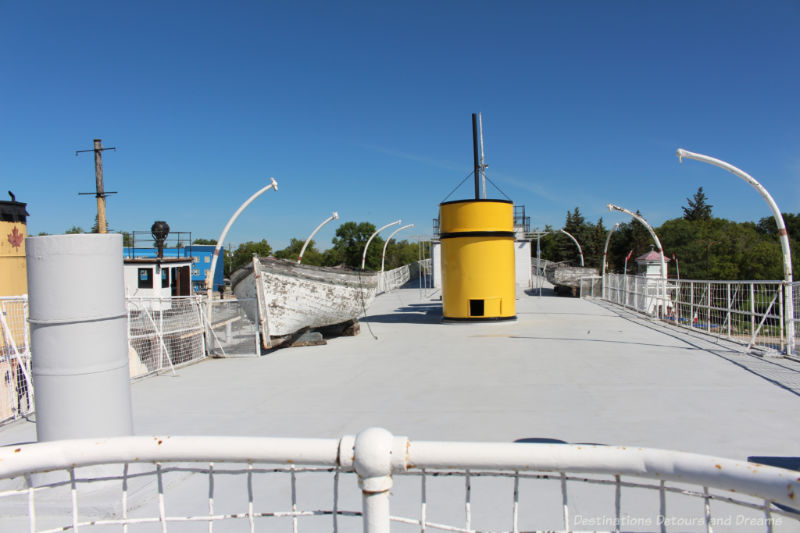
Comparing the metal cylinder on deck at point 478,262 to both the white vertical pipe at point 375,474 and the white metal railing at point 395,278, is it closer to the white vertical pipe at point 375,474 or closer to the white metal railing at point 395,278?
the white metal railing at point 395,278

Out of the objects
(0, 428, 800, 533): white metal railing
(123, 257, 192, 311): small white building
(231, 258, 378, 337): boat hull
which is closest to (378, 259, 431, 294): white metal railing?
(123, 257, 192, 311): small white building

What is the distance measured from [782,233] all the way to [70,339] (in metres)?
10.7

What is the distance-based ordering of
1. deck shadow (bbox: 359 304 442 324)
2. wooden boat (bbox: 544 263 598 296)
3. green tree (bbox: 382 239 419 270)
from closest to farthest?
deck shadow (bbox: 359 304 442 324) → wooden boat (bbox: 544 263 598 296) → green tree (bbox: 382 239 419 270)

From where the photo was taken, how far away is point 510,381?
22.6 ft

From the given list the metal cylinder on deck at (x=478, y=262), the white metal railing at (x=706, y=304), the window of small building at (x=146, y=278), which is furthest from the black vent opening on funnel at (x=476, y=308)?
the window of small building at (x=146, y=278)

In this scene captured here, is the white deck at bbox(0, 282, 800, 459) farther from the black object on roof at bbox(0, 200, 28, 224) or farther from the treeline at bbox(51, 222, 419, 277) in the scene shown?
the treeline at bbox(51, 222, 419, 277)

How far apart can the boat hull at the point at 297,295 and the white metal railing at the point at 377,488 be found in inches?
238

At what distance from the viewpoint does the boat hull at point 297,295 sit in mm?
10031

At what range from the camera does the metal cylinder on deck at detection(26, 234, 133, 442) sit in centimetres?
323

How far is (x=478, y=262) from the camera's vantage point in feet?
44.0

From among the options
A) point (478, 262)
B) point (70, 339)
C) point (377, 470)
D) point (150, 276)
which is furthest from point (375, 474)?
point (150, 276)

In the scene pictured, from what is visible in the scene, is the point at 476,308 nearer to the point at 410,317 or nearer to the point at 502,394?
the point at 410,317

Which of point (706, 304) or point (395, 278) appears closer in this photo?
point (706, 304)

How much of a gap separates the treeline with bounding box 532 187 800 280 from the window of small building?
43868 millimetres
